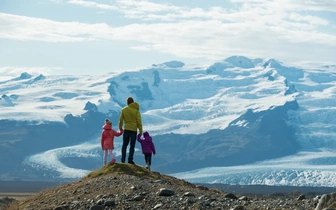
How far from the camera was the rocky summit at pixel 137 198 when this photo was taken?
15.6 meters

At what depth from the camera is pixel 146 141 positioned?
85.5 ft

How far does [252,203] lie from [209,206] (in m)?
1.03

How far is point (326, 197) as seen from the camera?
1394 cm

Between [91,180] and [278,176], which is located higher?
[91,180]

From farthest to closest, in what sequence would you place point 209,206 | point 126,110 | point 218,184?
1. point 218,184
2. point 126,110
3. point 209,206

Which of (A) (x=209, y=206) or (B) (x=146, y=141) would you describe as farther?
(B) (x=146, y=141)

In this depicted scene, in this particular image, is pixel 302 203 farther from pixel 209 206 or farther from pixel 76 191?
Result: pixel 76 191

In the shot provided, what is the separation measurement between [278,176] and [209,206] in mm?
Answer: 181990

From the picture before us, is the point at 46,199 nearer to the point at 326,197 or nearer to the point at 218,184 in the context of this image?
the point at 326,197

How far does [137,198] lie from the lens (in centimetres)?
1678

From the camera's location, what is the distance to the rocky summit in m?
15.6

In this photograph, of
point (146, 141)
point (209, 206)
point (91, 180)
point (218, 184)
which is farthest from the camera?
point (218, 184)

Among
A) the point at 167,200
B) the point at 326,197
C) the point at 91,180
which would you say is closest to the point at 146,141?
the point at 91,180

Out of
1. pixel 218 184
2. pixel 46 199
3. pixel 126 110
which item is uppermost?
pixel 126 110
